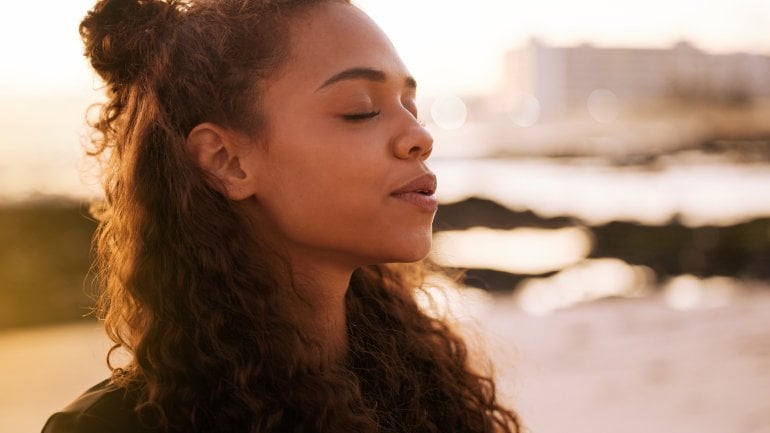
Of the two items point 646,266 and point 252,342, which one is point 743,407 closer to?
point 252,342

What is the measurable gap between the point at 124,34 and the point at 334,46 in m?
0.41

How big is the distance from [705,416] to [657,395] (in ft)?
1.18

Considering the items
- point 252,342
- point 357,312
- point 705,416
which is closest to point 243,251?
point 252,342

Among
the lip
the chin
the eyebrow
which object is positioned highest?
the eyebrow

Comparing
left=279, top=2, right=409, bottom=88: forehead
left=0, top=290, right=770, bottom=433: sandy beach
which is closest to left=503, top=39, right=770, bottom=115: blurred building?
left=0, top=290, right=770, bottom=433: sandy beach

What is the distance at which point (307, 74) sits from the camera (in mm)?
1691

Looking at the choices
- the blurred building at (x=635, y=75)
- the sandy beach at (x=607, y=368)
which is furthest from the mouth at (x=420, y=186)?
the blurred building at (x=635, y=75)

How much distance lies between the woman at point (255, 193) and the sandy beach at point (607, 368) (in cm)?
207

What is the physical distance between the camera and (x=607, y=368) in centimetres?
565

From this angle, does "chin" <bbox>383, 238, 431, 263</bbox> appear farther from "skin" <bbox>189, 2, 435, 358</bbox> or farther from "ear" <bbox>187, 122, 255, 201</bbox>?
"ear" <bbox>187, 122, 255, 201</bbox>

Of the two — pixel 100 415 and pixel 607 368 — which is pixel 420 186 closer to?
pixel 100 415

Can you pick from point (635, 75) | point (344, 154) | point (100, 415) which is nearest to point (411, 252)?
point (344, 154)

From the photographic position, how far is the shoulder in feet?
4.84

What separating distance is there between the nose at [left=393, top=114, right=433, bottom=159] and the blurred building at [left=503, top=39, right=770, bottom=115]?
1313 centimetres
